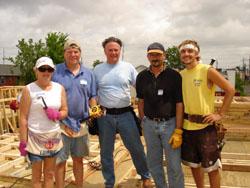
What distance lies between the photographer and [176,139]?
372 centimetres

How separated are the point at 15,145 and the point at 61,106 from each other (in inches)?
180

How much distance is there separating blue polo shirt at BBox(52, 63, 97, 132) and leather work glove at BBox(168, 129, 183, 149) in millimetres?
1114

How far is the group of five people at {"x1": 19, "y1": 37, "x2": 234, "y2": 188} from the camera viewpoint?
3600 mm

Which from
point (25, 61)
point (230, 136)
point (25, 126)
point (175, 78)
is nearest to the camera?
point (25, 126)

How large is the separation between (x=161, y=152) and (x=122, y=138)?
67 centimetres

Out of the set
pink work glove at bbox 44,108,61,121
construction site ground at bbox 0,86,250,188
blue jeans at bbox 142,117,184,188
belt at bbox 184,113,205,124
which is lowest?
construction site ground at bbox 0,86,250,188

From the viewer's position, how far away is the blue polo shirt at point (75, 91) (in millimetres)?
4102

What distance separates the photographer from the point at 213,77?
11.7ft

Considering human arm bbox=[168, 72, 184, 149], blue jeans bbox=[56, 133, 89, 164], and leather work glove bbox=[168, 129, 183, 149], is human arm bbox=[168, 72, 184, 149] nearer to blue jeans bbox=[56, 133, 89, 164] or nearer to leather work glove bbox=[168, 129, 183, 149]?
leather work glove bbox=[168, 129, 183, 149]

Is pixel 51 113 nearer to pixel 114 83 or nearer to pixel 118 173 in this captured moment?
pixel 114 83

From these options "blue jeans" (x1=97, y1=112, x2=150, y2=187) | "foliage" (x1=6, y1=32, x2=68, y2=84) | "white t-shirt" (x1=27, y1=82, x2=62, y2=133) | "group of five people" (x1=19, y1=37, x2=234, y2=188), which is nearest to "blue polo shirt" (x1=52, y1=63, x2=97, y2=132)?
"group of five people" (x1=19, y1=37, x2=234, y2=188)

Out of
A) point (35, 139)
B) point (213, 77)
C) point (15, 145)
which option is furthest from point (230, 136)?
point (35, 139)

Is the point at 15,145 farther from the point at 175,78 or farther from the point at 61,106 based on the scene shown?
the point at 175,78

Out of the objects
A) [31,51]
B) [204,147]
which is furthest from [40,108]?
[31,51]
